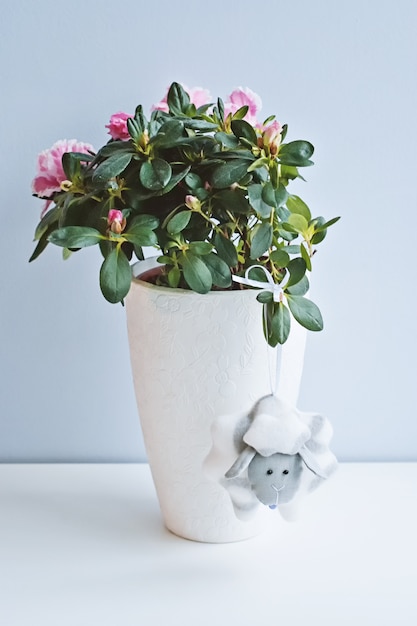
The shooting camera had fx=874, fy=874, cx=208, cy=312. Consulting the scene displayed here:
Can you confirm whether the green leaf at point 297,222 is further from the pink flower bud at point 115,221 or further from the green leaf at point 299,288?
the pink flower bud at point 115,221

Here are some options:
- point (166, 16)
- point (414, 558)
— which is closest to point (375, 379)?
point (414, 558)

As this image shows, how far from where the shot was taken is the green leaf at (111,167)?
0.90 metres

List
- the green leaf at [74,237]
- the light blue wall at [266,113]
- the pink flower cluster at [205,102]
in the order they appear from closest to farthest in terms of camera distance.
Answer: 1. the green leaf at [74,237]
2. the pink flower cluster at [205,102]
3. the light blue wall at [266,113]

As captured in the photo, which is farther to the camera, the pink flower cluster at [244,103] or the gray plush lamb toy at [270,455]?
the pink flower cluster at [244,103]

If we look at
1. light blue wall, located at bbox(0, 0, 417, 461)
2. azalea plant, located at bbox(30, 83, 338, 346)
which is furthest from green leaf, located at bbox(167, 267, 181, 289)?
light blue wall, located at bbox(0, 0, 417, 461)

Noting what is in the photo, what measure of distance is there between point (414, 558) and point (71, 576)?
0.40 metres

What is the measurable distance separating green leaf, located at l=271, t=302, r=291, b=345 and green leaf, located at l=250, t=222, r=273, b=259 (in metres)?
0.06

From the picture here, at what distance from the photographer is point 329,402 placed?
1.32 meters

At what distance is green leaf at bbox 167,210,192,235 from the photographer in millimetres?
921

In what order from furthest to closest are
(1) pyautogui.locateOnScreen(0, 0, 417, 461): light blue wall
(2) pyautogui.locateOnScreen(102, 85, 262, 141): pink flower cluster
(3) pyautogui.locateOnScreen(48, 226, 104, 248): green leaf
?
(1) pyautogui.locateOnScreen(0, 0, 417, 461): light blue wall, (2) pyautogui.locateOnScreen(102, 85, 262, 141): pink flower cluster, (3) pyautogui.locateOnScreen(48, 226, 104, 248): green leaf

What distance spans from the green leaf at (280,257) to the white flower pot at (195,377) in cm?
5

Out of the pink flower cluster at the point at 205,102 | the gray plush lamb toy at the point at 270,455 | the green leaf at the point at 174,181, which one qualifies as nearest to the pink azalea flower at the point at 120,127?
Answer: the pink flower cluster at the point at 205,102

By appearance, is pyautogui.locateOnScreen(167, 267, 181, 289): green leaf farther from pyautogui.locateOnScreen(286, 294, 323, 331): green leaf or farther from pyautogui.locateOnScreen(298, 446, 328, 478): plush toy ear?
pyautogui.locateOnScreen(298, 446, 328, 478): plush toy ear

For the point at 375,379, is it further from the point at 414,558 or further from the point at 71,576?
the point at 71,576
